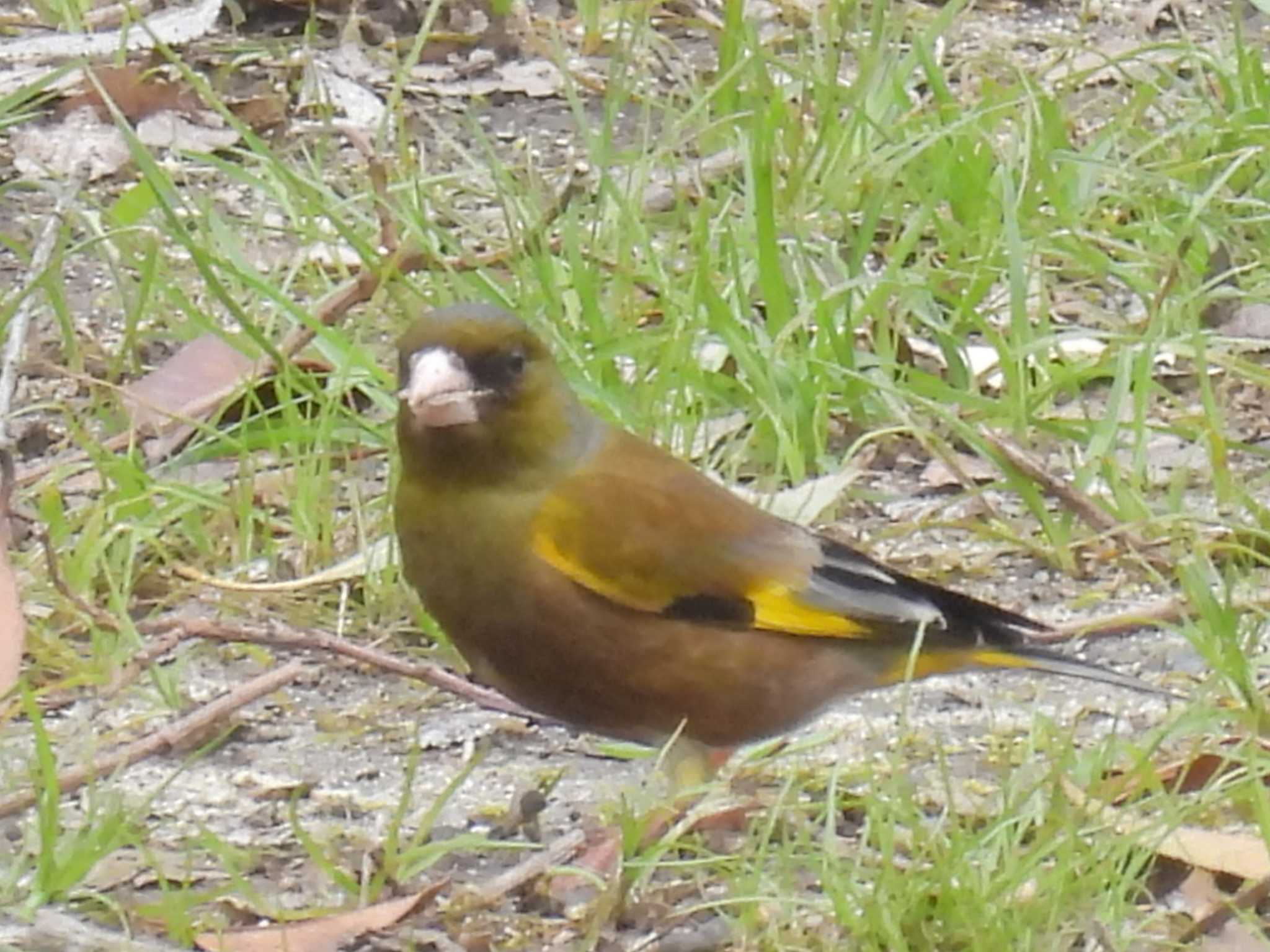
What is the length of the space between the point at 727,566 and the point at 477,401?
403 millimetres

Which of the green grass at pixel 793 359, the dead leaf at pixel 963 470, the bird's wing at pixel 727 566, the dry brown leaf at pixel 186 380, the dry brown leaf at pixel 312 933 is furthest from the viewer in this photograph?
the dry brown leaf at pixel 186 380

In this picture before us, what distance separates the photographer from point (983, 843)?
2.92 m

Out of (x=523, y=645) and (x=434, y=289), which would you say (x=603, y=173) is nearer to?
(x=434, y=289)

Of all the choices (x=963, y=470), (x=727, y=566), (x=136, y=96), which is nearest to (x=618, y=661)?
(x=727, y=566)

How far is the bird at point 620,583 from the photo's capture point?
3.29 meters

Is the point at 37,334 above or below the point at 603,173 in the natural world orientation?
below

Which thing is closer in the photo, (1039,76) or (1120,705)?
(1120,705)

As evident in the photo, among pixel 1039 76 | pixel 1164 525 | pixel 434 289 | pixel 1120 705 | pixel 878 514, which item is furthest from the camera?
pixel 1039 76

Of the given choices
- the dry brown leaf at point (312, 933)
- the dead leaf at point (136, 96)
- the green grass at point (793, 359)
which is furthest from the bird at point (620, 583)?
the dead leaf at point (136, 96)

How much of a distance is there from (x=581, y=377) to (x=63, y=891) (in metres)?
1.50

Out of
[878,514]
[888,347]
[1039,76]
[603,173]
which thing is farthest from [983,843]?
[1039,76]

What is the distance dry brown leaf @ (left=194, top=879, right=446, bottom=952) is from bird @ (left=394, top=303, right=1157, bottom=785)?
398 millimetres

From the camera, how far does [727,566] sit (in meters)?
3.48

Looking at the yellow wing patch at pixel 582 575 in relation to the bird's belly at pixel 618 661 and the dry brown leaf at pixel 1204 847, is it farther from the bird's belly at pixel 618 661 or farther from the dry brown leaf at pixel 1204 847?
the dry brown leaf at pixel 1204 847
